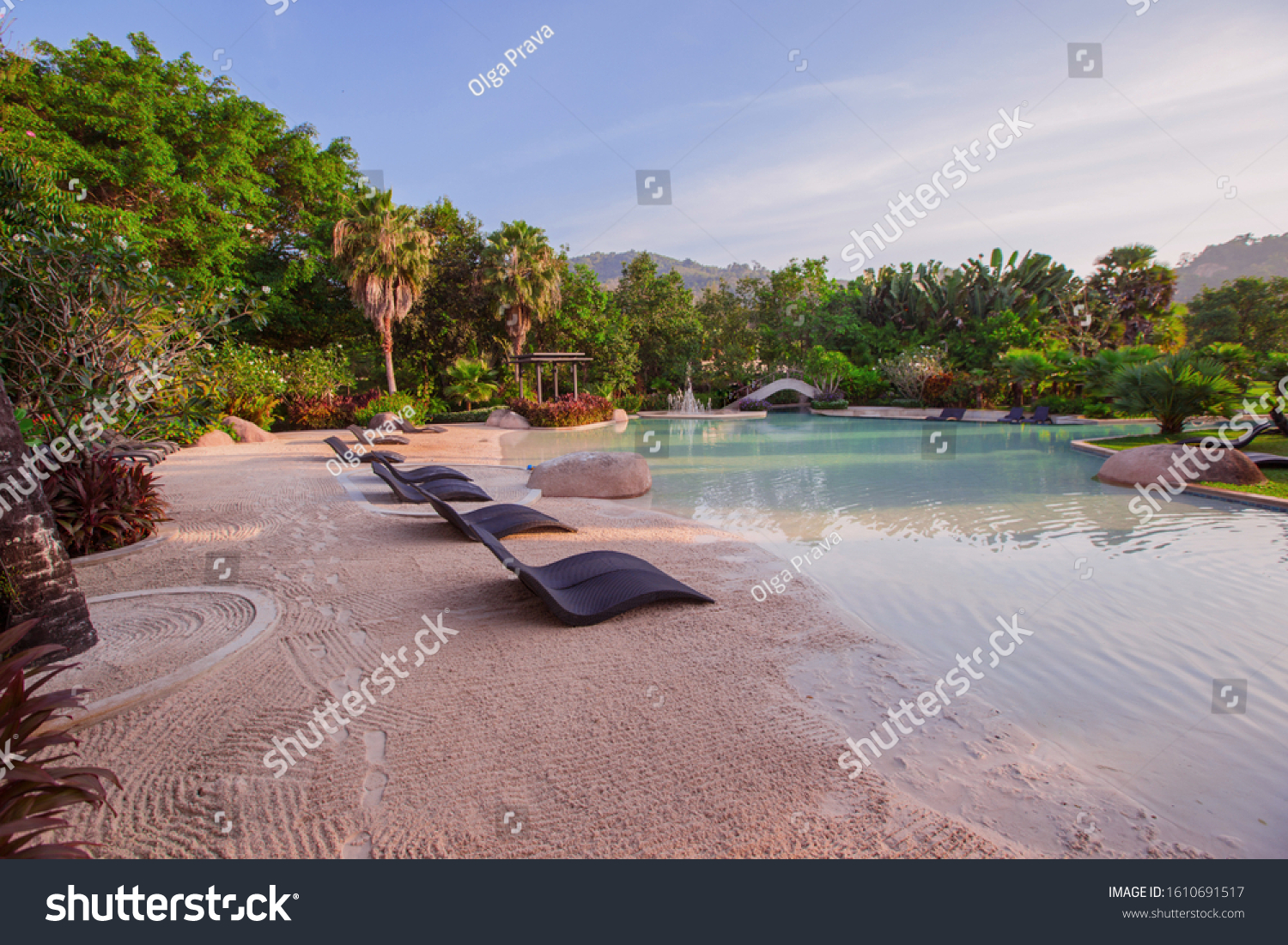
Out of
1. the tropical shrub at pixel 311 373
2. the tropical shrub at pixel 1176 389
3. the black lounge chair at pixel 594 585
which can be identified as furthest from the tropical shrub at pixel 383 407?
the tropical shrub at pixel 1176 389

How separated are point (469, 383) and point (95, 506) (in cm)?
2123

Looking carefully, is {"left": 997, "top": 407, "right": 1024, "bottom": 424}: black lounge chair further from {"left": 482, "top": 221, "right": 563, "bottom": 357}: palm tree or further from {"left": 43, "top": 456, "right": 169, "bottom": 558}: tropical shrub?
{"left": 43, "top": 456, "right": 169, "bottom": 558}: tropical shrub

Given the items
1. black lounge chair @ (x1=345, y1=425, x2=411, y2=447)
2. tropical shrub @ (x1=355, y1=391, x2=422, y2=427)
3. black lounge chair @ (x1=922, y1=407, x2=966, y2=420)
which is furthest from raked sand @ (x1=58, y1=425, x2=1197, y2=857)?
black lounge chair @ (x1=922, y1=407, x2=966, y2=420)

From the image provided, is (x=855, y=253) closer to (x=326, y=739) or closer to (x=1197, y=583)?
(x=1197, y=583)

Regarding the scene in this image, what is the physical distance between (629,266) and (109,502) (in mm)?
36315

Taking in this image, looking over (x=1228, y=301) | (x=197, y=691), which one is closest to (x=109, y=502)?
(x=197, y=691)

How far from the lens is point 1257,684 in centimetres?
355

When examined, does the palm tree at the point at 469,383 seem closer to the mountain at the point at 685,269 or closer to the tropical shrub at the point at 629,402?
the tropical shrub at the point at 629,402

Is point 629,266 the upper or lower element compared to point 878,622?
upper

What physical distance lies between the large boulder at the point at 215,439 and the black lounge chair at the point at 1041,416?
1016 inches

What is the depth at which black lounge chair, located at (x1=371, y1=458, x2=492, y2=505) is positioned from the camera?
25.9 ft

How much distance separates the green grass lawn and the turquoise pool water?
2.01 feet
